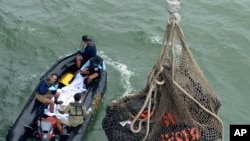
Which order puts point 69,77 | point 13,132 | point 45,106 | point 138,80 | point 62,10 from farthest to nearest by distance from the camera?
point 62,10 < point 138,80 < point 69,77 < point 45,106 < point 13,132

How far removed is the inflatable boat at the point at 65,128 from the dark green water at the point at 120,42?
80cm

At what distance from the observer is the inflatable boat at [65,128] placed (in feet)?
32.8

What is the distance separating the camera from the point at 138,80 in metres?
13.5

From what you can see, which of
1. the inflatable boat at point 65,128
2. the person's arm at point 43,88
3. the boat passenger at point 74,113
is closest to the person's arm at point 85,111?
the boat passenger at point 74,113

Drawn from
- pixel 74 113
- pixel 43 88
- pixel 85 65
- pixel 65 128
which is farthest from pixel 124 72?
pixel 74 113

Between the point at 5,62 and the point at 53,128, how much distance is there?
14.8ft

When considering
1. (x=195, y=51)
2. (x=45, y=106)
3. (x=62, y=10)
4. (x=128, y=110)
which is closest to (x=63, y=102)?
(x=45, y=106)

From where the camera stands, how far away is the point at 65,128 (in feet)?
34.1

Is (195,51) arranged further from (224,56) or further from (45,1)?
(45,1)

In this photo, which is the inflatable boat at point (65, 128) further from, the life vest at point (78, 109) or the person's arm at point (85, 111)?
the life vest at point (78, 109)

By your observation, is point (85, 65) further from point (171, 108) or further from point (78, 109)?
point (171, 108)

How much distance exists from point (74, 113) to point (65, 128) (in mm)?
559

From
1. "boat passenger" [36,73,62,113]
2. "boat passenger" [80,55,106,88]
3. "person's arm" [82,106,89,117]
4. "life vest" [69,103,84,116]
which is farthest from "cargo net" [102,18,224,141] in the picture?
"boat passenger" [80,55,106,88]

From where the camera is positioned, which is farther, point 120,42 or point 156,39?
point 156,39
